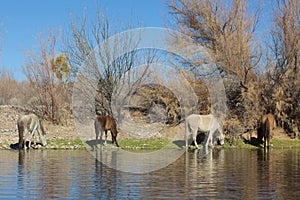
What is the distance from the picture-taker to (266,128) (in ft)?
82.1

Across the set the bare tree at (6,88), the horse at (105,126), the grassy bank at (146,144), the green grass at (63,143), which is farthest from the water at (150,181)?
the bare tree at (6,88)

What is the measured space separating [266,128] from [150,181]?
50.9 ft

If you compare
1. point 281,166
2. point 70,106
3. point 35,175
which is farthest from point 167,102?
point 35,175

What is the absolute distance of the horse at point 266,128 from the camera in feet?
81.7

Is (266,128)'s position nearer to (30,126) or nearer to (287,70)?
(287,70)

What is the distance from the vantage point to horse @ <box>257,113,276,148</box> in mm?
24906

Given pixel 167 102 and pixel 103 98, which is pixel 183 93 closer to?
pixel 167 102

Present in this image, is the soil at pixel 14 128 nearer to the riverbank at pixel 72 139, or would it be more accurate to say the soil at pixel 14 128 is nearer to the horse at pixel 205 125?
the riverbank at pixel 72 139

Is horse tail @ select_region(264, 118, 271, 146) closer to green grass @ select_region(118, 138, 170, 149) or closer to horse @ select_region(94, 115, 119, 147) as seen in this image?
green grass @ select_region(118, 138, 170, 149)

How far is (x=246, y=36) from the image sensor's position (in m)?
28.8

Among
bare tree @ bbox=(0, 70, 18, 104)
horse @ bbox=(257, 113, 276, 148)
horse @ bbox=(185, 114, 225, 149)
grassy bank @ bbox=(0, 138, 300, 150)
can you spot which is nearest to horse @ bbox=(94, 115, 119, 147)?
grassy bank @ bbox=(0, 138, 300, 150)

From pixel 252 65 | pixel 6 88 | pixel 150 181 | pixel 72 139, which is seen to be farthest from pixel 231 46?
pixel 6 88

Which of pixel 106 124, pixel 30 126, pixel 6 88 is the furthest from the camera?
pixel 6 88

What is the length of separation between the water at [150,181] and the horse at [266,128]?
33.2 feet
